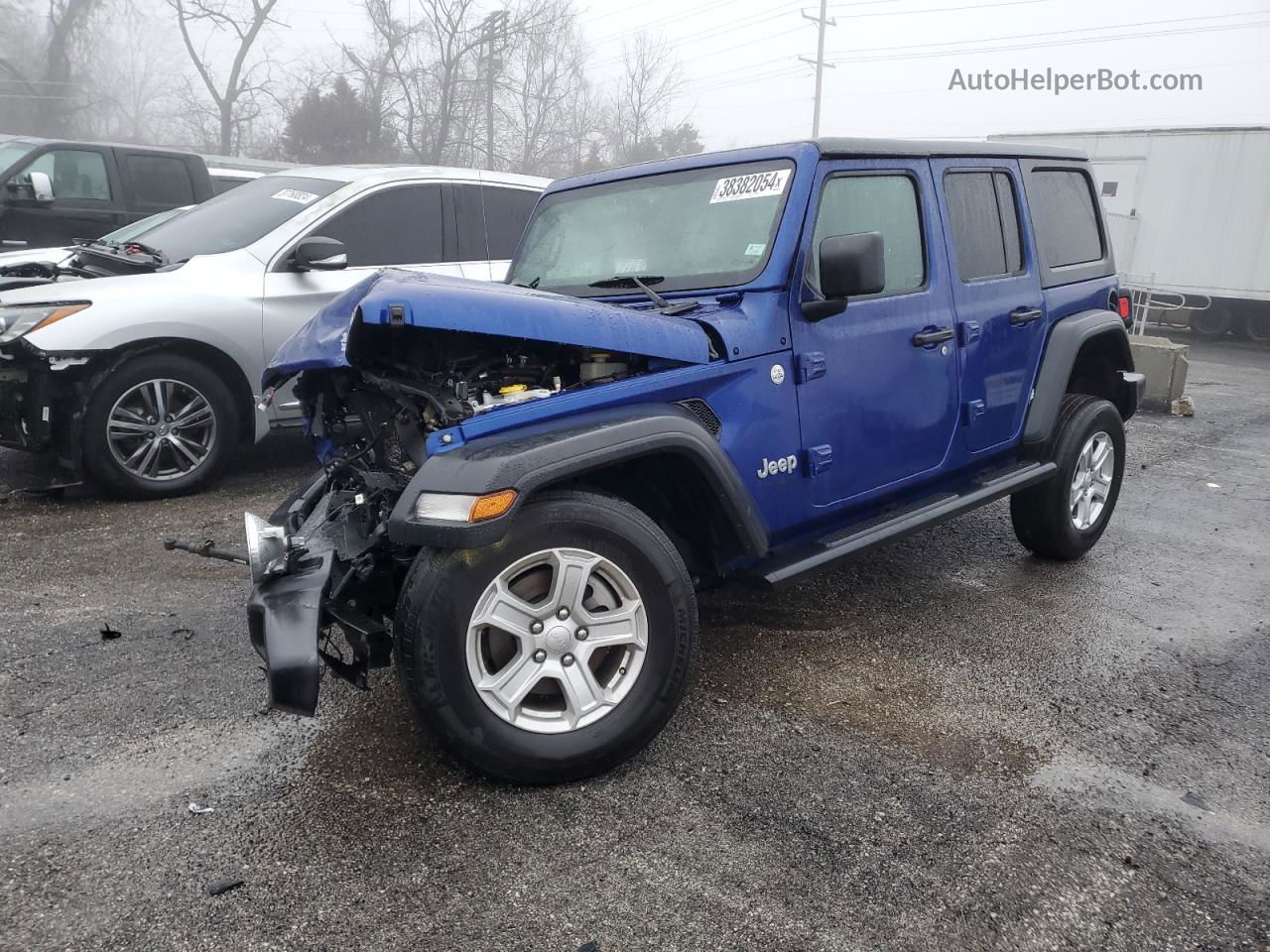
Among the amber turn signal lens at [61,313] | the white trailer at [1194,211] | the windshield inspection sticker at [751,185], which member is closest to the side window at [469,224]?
the amber turn signal lens at [61,313]

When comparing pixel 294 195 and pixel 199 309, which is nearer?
pixel 199 309

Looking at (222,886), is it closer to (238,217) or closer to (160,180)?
(238,217)

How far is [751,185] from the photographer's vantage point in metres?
3.57

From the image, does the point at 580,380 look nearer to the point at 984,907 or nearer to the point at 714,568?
the point at 714,568

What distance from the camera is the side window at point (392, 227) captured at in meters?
6.04

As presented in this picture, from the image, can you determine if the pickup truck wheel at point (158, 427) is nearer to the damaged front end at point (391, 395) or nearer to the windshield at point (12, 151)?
the damaged front end at point (391, 395)

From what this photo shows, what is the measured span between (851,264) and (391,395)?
61.2 inches

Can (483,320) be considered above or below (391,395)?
above

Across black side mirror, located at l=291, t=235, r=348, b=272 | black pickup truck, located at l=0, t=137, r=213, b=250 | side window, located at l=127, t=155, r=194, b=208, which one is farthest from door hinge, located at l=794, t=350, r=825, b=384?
side window, located at l=127, t=155, r=194, b=208

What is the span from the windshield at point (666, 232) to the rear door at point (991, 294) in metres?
1.04

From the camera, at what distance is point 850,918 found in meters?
2.30

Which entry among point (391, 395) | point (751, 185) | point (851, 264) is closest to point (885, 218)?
point (751, 185)

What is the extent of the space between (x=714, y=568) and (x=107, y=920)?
200cm

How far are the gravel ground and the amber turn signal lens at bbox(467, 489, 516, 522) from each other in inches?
33.5
